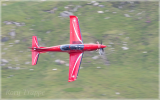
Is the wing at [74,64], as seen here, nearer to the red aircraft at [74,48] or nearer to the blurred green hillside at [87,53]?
the red aircraft at [74,48]

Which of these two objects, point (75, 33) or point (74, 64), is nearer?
point (74, 64)

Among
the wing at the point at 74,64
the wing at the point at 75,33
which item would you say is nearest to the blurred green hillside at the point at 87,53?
the wing at the point at 74,64

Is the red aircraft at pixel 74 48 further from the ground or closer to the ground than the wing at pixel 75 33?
closer to the ground

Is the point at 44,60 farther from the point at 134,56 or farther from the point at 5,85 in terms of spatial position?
the point at 134,56

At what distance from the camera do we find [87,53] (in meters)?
29.7

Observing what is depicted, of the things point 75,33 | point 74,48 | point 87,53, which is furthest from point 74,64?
point 87,53

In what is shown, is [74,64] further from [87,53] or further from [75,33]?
[87,53]

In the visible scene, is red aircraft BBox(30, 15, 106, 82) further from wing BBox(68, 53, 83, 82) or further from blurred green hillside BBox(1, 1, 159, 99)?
blurred green hillside BBox(1, 1, 159, 99)

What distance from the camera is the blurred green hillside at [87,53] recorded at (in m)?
26.8

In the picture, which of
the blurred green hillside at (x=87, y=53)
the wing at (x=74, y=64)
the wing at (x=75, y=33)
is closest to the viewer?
the wing at (x=74, y=64)

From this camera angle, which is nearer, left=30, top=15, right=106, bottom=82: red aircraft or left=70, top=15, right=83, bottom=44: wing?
left=30, top=15, right=106, bottom=82: red aircraft

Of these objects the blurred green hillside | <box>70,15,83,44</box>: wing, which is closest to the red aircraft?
<box>70,15,83,44</box>: wing

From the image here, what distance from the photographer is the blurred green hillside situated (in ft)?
88.1

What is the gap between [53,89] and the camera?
87.7 feet
